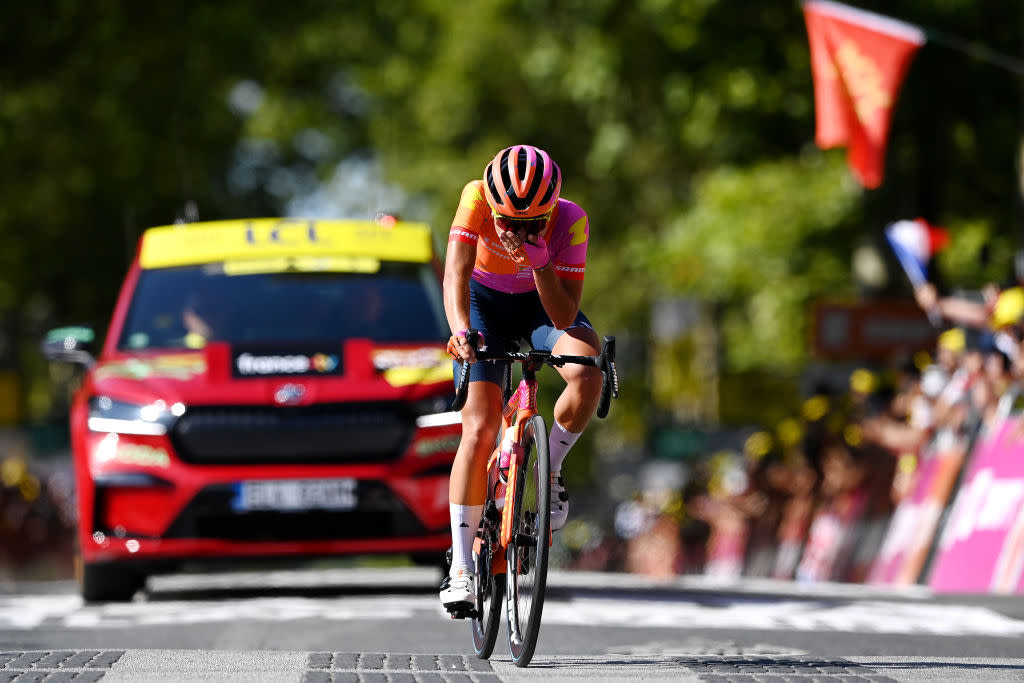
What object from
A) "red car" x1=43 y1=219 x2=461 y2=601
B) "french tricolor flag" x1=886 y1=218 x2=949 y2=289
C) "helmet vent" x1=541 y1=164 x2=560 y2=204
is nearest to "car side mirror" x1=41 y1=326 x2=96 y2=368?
"red car" x1=43 y1=219 x2=461 y2=601

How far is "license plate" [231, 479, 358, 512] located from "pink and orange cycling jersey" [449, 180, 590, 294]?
2883 millimetres

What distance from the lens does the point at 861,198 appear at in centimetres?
2564

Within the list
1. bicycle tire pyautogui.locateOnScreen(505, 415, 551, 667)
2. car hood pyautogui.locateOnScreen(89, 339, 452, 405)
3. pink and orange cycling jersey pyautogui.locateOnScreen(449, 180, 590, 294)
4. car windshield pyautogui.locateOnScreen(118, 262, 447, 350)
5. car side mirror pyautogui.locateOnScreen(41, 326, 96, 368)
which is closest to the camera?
bicycle tire pyautogui.locateOnScreen(505, 415, 551, 667)

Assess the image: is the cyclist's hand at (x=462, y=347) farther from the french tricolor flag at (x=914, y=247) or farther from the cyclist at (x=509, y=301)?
the french tricolor flag at (x=914, y=247)

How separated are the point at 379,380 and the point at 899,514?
611cm

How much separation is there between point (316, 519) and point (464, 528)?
2.77 meters

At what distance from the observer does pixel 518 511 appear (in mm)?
7266

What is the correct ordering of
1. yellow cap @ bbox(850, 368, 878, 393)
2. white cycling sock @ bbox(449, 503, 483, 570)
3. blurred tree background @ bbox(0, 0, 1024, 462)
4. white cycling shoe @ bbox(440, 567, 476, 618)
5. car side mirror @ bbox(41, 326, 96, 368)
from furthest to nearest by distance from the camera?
blurred tree background @ bbox(0, 0, 1024, 462) → yellow cap @ bbox(850, 368, 878, 393) → car side mirror @ bbox(41, 326, 96, 368) → white cycling sock @ bbox(449, 503, 483, 570) → white cycling shoe @ bbox(440, 567, 476, 618)

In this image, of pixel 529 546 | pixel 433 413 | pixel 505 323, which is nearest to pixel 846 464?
pixel 433 413

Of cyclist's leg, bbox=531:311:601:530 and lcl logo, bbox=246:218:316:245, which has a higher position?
lcl logo, bbox=246:218:316:245

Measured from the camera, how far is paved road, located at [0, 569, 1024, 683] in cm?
715

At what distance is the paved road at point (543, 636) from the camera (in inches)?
282

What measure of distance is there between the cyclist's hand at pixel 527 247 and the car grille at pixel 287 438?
129 inches

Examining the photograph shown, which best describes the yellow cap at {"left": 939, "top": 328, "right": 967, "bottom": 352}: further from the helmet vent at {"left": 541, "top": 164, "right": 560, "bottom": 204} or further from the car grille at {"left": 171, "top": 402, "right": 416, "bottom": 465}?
the helmet vent at {"left": 541, "top": 164, "right": 560, "bottom": 204}
